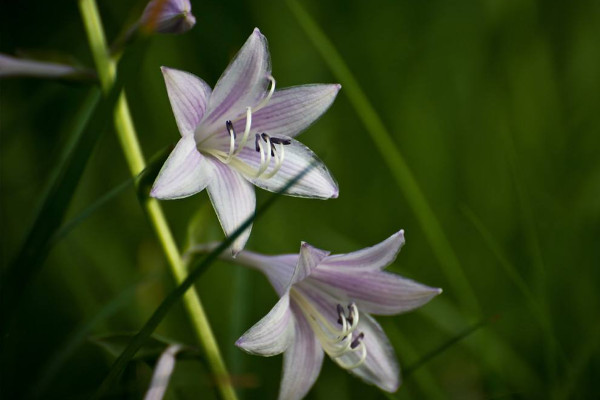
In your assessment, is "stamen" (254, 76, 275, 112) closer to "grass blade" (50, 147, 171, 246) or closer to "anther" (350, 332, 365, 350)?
"grass blade" (50, 147, 171, 246)

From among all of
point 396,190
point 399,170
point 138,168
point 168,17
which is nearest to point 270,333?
point 138,168

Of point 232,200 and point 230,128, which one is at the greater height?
point 230,128

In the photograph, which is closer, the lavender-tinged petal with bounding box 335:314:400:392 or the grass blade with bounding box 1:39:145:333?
the grass blade with bounding box 1:39:145:333

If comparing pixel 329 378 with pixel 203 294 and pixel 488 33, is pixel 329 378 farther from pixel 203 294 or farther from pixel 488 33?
pixel 488 33

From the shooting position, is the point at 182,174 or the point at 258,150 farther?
the point at 258,150

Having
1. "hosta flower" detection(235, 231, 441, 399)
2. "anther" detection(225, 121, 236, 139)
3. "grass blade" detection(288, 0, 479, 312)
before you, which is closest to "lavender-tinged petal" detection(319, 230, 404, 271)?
"hosta flower" detection(235, 231, 441, 399)

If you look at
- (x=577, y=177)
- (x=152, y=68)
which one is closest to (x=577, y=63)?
(x=577, y=177)

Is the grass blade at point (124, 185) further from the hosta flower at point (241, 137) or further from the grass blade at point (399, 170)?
the grass blade at point (399, 170)

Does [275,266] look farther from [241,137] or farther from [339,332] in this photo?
[241,137]
